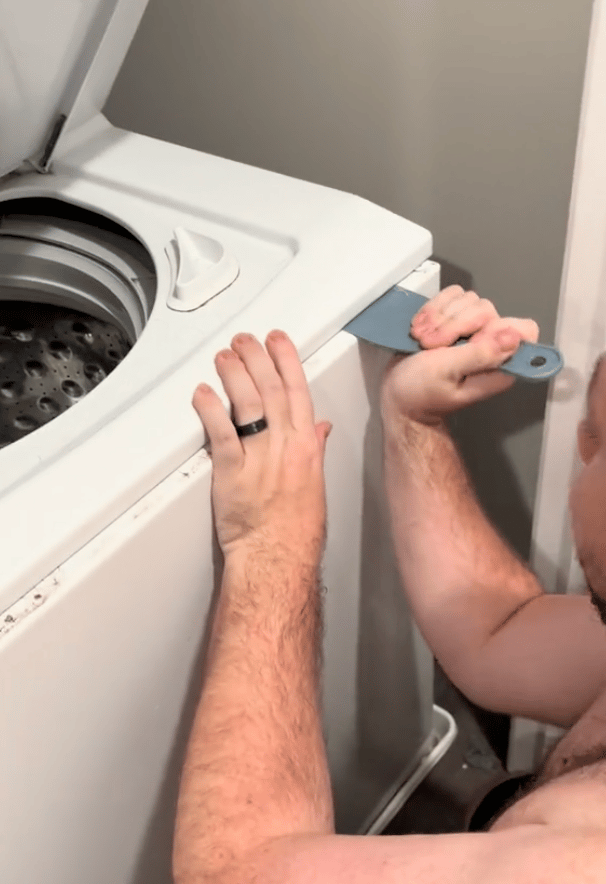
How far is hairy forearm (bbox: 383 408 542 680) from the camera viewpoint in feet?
2.87

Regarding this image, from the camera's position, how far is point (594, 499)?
26.5 inches

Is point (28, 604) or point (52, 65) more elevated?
point (52, 65)

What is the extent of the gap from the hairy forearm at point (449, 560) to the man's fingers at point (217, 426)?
243mm

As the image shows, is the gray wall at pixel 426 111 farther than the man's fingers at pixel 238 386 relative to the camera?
Yes

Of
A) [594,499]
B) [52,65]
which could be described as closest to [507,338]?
[594,499]

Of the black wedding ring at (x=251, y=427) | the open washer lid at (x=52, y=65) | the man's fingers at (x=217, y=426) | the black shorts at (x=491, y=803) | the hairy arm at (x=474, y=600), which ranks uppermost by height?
the open washer lid at (x=52, y=65)

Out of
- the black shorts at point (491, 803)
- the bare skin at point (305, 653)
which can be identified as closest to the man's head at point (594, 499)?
the bare skin at point (305, 653)

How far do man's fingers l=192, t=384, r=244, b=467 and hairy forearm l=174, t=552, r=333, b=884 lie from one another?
0.09m

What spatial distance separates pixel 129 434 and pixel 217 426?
0.21ft

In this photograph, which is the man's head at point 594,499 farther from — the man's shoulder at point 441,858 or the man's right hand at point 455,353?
the man's shoulder at point 441,858

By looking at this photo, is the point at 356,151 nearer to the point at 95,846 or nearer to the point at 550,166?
the point at 550,166

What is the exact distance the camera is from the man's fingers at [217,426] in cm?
64

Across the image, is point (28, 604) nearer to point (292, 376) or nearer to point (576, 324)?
point (292, 376)

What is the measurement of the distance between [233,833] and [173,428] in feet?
0.95
